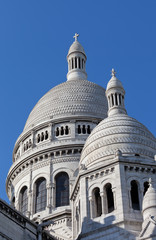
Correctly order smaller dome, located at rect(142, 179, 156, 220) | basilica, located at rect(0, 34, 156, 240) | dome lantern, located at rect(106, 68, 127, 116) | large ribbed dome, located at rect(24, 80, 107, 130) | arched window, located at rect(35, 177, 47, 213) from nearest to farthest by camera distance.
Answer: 1. smaller dome, located at rect(142, 179, 156, 220)
2. basilica, located at rect(0, 34, 156, 240)
3. dome lantern, located at rect(106, 68, 127, 116)
4. arched window, located at rect(35, 177, 47, 213)
5. large ribbed dome, located at rect(24, 80, 107, 130)

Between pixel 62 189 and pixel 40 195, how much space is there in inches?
80.2

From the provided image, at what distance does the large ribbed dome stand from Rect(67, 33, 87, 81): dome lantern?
2863 millimetres

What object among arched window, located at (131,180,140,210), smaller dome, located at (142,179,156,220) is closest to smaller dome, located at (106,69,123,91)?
arched window, located at (131,180,140,210)

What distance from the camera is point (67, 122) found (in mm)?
50250

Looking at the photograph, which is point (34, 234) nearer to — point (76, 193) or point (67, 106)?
point (76, 193)

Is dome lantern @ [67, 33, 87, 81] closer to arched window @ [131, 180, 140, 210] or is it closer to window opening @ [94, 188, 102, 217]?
window opening @ [94, 188, 102, 217]

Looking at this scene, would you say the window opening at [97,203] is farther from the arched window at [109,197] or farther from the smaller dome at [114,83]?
the smaller dome at [114,83]

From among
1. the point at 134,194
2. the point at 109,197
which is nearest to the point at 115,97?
the point at 134,194

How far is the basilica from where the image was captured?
32.1 meters

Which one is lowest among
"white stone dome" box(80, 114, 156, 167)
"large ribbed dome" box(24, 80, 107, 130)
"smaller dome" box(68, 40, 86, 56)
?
"white stone dome" box(80, 114, 156, 167)

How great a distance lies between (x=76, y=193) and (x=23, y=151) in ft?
50.3

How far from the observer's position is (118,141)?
1463 inches

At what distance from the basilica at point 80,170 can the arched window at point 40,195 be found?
0.29ft

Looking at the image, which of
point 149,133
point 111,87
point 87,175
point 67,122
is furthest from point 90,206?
point 67,122
